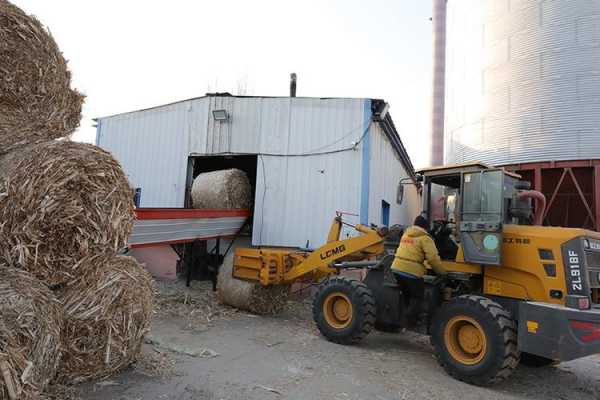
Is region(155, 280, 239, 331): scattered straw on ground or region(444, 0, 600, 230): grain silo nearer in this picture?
region(155, 280, 239, 331): scattered straw on ground

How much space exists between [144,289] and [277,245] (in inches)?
235

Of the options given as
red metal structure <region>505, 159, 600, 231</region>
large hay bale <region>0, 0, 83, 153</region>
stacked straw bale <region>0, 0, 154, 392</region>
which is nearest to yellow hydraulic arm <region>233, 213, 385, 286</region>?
stacked straw bale <region>0, 0, 154, 392</region>

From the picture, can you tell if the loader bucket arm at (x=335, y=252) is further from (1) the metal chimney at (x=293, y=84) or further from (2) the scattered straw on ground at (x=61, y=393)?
(1) the metal chimney at (x=293, y=84)

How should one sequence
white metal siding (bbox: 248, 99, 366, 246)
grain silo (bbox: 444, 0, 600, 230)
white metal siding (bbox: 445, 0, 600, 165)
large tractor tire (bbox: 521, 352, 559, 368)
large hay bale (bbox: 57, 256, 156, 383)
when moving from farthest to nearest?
white metal siding (bbox: 445, 0, 600, 165)
grain silo (bbox: 444, 0, 600, 230)
white metal siding (bbox: 248, 99, 366, 246)
large tractor tire (bbox: 521, 352, 559, 368)
large hay bale (bbox: 57, 256, 156, 383)

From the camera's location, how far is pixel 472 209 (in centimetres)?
620

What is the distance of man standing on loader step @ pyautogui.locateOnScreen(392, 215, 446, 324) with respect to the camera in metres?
6.24

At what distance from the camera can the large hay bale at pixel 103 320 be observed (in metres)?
4.08

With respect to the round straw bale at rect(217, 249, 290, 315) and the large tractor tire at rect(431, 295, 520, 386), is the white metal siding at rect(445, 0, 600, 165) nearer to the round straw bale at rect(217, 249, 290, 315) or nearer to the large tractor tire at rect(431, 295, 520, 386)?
the round straw bale at rect(217, 249, 290, 315)

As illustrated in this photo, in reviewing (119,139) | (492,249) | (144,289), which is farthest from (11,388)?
(119,139)

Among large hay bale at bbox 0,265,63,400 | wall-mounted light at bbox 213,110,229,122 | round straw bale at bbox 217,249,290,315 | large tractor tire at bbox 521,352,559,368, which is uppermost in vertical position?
wall-mounted light at bbox 213,110,229,122

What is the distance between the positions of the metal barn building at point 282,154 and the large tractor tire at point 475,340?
4.01 metres

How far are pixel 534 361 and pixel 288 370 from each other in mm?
3645

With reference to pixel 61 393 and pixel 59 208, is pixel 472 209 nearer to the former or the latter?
pixel 59 208

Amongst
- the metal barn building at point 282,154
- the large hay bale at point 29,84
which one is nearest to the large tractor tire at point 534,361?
the metal barn building at point 282,154
